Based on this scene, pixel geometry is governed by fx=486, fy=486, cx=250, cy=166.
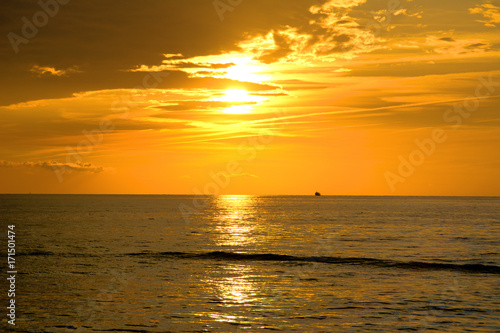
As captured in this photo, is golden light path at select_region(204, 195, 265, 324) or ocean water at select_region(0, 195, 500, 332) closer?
ocean water at select_region(0, 195, 500, 332)

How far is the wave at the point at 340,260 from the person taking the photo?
44.8m

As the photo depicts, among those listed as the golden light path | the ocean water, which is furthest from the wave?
the golden light path

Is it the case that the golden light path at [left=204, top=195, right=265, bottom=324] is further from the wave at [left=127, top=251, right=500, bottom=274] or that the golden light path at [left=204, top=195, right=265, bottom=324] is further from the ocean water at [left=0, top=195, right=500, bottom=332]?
the wave at [left=127, top=251, right=500, bottom=274]

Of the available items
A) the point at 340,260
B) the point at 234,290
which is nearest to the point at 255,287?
the point at 234,290

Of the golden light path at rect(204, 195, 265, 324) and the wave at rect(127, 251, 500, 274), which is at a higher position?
the wave at rect(127, 251, 500, 274)

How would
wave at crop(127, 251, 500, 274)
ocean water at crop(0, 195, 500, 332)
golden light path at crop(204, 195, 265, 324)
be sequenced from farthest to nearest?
wave at crop(127, 251, 500, 274), golden light path at crop(204, 195, 265, 324), ocean water at crop(0, 195, 500, 332)

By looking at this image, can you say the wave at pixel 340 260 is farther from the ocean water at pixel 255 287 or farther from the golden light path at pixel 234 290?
the golden light path at pixel 234 290

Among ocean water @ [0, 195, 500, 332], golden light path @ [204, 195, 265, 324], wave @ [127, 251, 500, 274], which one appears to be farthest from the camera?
wave @ [127, 251, 500, 274]

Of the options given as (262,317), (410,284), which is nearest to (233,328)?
(262,317)

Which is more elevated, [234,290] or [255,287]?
[255,287]

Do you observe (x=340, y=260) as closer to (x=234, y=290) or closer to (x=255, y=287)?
(x=255, y=287)

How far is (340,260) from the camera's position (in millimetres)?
50062

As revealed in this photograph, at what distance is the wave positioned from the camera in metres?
44.8

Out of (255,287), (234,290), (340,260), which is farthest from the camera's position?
(340,260)
